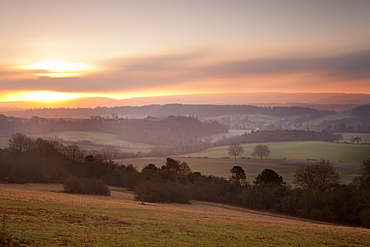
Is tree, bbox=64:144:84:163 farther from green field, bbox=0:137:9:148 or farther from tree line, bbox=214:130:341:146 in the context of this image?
tree line, bbox=214:130:341:146

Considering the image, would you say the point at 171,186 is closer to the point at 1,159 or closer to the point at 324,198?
the point at 324,198

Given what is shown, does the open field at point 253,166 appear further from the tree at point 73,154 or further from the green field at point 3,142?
the green field at point 3,142

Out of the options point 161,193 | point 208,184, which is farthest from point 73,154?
point 161,193

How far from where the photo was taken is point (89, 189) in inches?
1935

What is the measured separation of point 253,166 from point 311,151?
103 feet

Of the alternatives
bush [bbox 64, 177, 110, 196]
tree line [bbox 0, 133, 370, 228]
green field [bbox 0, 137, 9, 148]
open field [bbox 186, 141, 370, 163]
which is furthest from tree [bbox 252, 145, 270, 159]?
green field [bbox 0, 137, 9, 148]

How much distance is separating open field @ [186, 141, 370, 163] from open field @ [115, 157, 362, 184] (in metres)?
8.29

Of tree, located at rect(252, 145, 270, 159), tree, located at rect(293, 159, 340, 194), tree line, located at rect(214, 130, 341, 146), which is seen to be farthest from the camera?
tree line, located at rect(214, 130, 341, 146)

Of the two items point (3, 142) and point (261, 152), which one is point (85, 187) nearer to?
point (261, 152)

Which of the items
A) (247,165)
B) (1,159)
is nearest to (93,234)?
(1,159)

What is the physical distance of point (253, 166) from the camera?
9812 centimetres

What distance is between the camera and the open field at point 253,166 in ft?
276

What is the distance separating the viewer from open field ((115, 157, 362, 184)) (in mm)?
84025

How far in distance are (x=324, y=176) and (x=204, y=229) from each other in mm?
40940
